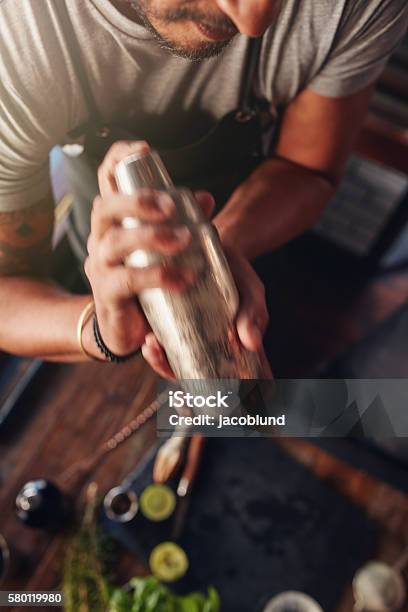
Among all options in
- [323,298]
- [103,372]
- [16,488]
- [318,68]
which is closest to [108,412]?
[103,372]

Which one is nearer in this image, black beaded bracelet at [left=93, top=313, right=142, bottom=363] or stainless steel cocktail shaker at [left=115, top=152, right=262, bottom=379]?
stainless steel cocktail shaker at [left=115, top=152, right=262, bottom=379]

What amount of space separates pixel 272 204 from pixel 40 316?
427mm

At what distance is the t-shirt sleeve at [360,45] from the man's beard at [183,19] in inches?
9.0

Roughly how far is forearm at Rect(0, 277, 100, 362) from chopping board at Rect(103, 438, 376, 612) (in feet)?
2.15

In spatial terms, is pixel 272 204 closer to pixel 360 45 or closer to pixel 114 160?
pixel 360 45

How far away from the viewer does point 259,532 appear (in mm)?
1331

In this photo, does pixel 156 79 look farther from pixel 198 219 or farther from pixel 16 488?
pixel 16 488

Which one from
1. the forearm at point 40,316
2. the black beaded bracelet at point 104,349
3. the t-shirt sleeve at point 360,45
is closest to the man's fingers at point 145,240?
the black beaded bracelet at point 104,349

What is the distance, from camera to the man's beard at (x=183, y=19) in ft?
1.76

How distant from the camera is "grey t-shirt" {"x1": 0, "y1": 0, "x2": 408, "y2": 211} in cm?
59

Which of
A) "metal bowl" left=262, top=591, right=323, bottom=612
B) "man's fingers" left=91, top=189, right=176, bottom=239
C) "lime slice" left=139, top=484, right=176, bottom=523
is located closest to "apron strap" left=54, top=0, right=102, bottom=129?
"man's fingers" left=91, top=189, right=176, bottom=239

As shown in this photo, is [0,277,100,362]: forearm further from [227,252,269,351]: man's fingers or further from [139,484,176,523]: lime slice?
[139,484,176,523]: lime slice

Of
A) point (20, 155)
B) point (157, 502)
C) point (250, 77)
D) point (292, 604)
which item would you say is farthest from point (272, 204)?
point (292, 604)

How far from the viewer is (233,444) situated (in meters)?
1.44
